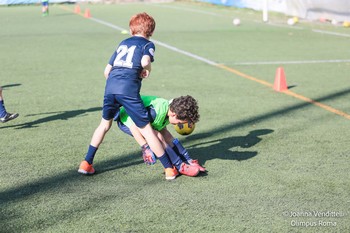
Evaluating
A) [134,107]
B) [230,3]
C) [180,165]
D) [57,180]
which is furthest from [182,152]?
[230,3]

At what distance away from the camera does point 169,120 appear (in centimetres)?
542

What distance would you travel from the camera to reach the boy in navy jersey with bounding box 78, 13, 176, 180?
17.2 feet

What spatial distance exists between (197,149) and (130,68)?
1.50m

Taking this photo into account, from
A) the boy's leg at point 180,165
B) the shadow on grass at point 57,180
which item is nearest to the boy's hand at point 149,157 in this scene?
the boy's leg at point 180,165

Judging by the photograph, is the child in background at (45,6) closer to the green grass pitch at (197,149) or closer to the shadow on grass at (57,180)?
the green grass pitch at (197,149)

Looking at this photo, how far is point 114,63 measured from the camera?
5.34 metres

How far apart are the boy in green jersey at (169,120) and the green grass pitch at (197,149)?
0.45 ft

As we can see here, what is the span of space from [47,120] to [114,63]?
2.65 meters

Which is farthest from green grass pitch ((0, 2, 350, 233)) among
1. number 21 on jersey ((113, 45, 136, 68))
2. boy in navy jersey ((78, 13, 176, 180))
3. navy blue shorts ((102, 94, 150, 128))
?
number 21 on jersey ((113, 45, 136, 68))

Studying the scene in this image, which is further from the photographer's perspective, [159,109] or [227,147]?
[227,147]

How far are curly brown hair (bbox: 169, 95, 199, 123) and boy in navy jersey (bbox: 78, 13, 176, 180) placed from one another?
0.84ft

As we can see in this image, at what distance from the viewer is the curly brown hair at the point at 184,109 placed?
5230mm

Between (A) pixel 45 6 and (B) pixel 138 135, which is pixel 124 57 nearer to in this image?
(B) pixel 138 135

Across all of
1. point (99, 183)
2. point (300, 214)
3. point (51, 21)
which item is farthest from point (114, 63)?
point (51, 21)
